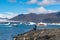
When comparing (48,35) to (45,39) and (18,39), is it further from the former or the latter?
(18,39)

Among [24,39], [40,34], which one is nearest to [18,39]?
[24,39]

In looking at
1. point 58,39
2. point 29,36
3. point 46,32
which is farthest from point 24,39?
point 58,39

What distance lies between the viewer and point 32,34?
1354 centimetres

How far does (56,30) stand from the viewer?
1314 cm

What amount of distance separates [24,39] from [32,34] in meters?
0.47

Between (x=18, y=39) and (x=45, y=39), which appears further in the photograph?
(x=18, y=39)

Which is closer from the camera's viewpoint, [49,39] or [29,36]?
[49,39]

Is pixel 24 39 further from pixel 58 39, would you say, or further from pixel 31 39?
pixel 58 39

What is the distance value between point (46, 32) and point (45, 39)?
655mm

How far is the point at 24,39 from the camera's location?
1350cm

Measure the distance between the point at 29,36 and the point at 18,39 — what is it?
66cm

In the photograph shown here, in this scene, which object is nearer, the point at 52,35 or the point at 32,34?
→ the point at 52,35

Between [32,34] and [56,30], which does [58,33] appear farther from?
[32,34]

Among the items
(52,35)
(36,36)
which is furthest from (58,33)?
(36,36)
